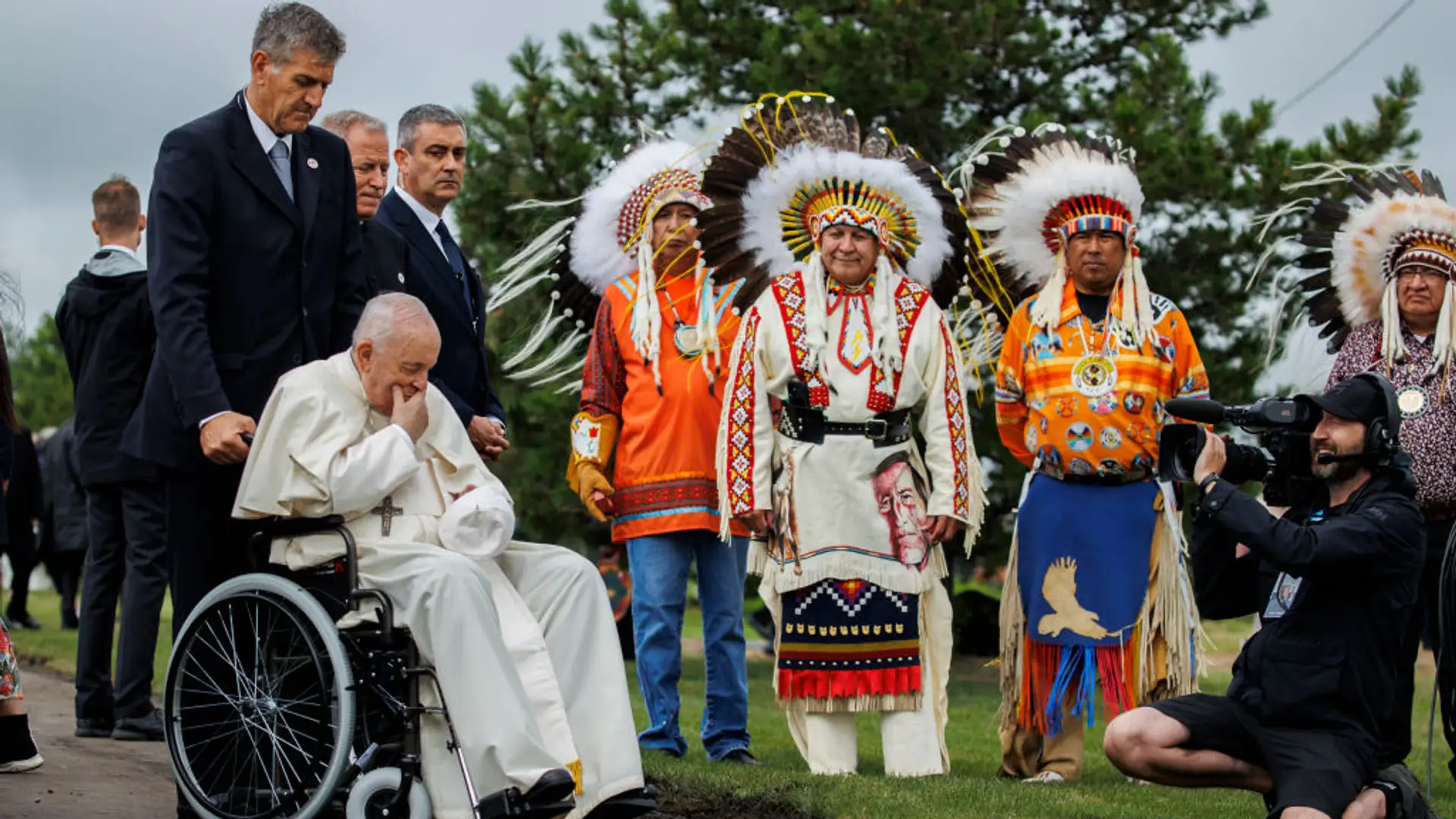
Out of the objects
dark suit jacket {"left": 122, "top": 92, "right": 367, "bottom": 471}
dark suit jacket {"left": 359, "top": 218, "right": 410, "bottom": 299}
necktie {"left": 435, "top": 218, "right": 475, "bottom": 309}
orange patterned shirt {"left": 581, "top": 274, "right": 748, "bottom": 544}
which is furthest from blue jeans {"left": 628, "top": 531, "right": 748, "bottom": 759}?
dark suit jacket {"left": 122, "top": 92, "right": 367, "bottom": 471}

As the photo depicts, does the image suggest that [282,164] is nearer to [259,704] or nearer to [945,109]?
[259,704]

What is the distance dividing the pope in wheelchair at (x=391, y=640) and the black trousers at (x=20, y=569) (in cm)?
1014

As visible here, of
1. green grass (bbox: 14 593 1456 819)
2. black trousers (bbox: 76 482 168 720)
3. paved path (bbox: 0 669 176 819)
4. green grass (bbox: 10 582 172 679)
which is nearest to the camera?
paved path (bbox: 0 669 176 819)

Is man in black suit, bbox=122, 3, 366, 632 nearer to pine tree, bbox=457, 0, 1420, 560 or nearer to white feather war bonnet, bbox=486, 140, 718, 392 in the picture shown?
white feather war bonnet, bbox=486, 140, 718, 392

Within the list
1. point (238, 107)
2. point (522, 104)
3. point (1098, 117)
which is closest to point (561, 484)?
point (522, 104)

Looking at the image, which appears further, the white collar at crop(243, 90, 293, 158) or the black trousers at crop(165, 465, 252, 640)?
the white collar at crop(243, 90, 293, 158)

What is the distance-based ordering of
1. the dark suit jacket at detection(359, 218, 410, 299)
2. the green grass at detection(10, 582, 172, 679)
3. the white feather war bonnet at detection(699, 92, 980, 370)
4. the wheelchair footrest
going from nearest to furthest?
the wheelchair footrest
the dark suit jacket at detection(359, 218, 410, 299)
the white feather war bonnet at detection(699, 92, 980, 370)
the green grass at detection(10, 582, 172, 679)

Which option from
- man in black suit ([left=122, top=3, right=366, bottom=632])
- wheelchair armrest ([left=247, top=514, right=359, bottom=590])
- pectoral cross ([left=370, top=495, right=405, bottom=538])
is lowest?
wheelchair armrest ([left=247, top=514, right=359, bottom=590])

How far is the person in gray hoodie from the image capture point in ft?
23.7

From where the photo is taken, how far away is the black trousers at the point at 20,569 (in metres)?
14.5

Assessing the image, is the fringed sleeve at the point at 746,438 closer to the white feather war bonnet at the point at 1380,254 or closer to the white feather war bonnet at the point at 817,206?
the white feather war bonnet at the point at 817,206

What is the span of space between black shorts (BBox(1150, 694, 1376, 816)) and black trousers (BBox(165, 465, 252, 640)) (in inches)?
105

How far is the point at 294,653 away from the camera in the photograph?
4.98 m

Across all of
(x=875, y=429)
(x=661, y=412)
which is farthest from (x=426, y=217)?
(x=875, y=429)
